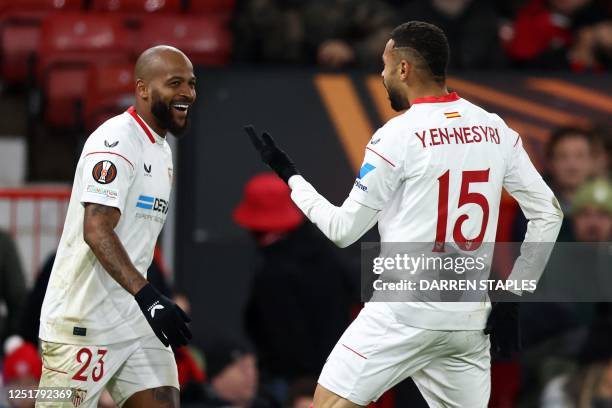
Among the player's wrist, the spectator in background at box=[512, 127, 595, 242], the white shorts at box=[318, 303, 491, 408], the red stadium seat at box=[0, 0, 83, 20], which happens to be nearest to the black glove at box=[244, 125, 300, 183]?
the white shorts at box=[318, 303, 491, 408]

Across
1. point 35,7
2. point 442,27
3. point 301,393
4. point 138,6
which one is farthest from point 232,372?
point 35,7

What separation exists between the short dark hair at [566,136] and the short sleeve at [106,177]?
13.9ft

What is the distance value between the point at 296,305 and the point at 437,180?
9.57 feet

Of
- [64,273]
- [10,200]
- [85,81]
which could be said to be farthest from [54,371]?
[85,81]

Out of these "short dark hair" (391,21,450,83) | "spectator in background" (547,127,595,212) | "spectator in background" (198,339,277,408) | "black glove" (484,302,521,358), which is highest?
"short dark hair" (391,21,450,83)

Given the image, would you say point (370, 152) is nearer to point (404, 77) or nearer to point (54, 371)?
point (404, 77)

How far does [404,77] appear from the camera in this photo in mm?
5699

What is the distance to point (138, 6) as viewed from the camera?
460 inches

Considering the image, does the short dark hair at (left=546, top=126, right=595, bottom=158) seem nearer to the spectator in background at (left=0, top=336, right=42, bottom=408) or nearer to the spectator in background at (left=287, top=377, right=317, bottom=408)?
the spectator in background at (left=287, top=377, right=317, bottom=408)

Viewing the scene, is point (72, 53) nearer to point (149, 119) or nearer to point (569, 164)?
point (569, 164)

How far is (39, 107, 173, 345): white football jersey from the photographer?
576 centimetres

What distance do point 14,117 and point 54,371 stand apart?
5.62 meters

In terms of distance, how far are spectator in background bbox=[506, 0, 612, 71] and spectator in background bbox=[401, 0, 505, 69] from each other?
314 millimetres

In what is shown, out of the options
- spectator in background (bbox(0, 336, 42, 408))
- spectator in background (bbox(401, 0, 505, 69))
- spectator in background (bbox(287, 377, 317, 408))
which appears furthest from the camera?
spectator in background (bbox(401, 0, 505, 69))
